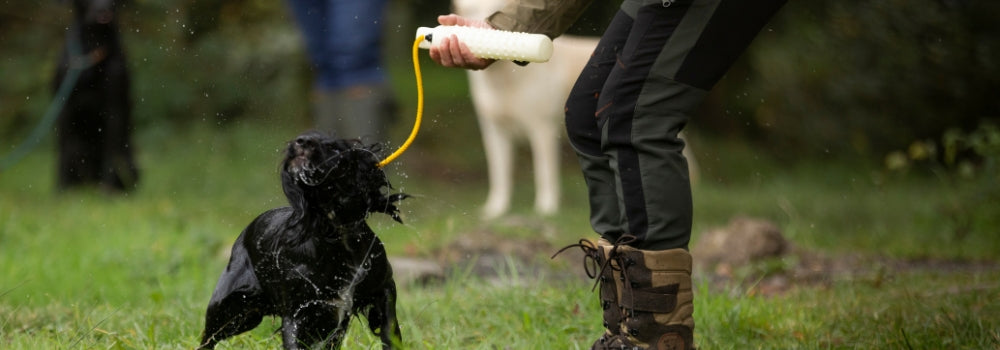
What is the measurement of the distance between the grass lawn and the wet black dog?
0.13m

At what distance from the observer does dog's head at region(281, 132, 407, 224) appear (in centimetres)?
248

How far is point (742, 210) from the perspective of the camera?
8117mm

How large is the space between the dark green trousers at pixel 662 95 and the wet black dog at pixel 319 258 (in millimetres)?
588

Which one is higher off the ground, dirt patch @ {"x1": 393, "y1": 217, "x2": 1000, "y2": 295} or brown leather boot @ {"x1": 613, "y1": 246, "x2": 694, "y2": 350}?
brown leather boot @ {"x1": 613, "y1": 246, "x2": 694, "y2": 350}

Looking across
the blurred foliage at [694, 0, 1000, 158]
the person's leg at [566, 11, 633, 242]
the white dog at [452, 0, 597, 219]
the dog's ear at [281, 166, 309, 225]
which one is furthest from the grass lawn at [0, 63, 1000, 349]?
the blurred foliage at [694, 0, 1000, 158]

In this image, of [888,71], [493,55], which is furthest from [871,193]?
[493,55]

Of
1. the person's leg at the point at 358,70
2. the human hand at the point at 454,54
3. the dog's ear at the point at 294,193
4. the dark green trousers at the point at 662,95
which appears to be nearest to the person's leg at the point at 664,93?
the dark green trousers at the point at 662,95

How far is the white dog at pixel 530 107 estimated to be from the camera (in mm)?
7520

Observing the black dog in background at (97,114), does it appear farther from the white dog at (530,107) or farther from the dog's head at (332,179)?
the dog's head at (332,179)

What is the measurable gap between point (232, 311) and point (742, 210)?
595 centimetres

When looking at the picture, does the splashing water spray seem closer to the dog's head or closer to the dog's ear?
the dog's head

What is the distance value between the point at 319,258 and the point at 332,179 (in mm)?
220

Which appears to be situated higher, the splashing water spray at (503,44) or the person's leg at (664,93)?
the splashing water spray at (503,44)

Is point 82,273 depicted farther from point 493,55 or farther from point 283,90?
point 283,90
